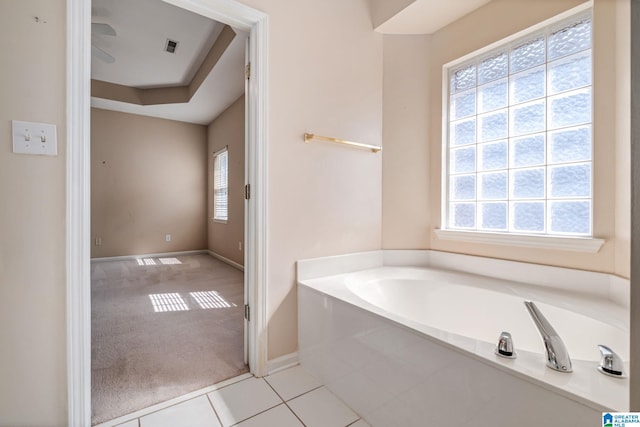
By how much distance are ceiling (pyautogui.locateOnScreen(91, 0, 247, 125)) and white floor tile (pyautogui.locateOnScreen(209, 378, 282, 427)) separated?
281cm

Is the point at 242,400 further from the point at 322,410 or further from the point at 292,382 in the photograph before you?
the point at 322,410

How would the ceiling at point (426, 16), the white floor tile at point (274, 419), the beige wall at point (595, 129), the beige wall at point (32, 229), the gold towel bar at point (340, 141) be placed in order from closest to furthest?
the beige wall at point (32, 229)
the white floor tile at point (274, 419)
the beige wall at point (595, 129)
the gold towel bar at point (340, 141)
the ceiling at point (426, 16)

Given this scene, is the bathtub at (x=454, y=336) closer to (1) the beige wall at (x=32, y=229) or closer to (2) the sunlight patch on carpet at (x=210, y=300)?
(1) the beige wall at (x=32, y=229)

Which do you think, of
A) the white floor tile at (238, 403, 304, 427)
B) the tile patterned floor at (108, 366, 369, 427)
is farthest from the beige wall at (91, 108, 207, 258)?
the white floor tile at (238, 403, 304, 427)

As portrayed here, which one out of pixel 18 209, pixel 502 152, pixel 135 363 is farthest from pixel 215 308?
pixel 502 152

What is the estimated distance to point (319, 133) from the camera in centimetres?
186

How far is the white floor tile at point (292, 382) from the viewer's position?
1489 millimetres

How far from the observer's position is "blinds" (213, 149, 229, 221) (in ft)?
16.2

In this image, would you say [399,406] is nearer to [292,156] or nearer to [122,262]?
[292,156]

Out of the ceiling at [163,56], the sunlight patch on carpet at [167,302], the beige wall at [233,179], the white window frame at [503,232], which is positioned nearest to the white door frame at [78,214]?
the sunlight patch on carpet at [167,302]

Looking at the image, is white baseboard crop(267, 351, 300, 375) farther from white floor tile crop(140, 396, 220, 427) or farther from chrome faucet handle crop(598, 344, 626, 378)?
chrome faucet handle crop(598, 344, 626, 378)

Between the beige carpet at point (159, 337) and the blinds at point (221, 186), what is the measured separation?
151cm

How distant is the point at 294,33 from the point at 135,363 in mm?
2226

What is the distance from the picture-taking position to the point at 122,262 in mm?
4730
